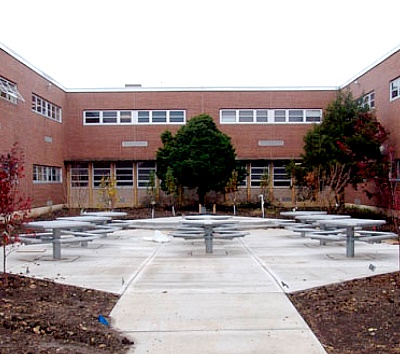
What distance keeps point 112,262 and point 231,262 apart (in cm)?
262

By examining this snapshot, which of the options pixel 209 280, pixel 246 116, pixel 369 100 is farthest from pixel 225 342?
pixel 246 116

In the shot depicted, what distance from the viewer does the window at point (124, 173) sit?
106 ft

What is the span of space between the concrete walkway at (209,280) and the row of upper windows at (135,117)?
16.2m

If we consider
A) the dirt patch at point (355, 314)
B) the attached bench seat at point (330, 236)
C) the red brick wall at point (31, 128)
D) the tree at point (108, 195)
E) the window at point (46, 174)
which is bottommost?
the dirt patch at point (355, 314)

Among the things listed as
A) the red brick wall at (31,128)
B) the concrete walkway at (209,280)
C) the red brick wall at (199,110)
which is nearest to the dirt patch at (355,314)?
the concrete walkway at (209,280)

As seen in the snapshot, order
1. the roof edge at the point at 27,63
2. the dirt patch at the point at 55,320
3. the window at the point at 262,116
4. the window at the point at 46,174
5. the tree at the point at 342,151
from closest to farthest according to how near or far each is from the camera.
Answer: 1. the dirt patch at the point at 55,320
2. the roof edge at the point at 27,63
3. the tree at the point at 342,151
4. the window at the point at 46,174
5. the window at the point at 262,116

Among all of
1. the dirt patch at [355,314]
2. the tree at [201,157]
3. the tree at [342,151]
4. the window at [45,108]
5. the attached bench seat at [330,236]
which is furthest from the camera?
the tree at [201,157]

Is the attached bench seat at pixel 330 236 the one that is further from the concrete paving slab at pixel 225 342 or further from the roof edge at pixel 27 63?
the roof edge at pixel 27 63

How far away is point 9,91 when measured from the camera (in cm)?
2236

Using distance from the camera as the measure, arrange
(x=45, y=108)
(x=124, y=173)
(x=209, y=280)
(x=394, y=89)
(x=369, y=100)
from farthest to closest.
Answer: (x=124, y=173) < (x=45, y=108) < (x=369, y=100) < (x=394, y=89) < (x=209, y=280)

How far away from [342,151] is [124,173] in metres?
14.4

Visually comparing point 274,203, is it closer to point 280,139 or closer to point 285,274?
point 280,139

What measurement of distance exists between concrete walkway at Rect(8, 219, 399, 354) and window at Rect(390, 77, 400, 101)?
10.3 m

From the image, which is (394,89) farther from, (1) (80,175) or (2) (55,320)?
(2) (55,320)
